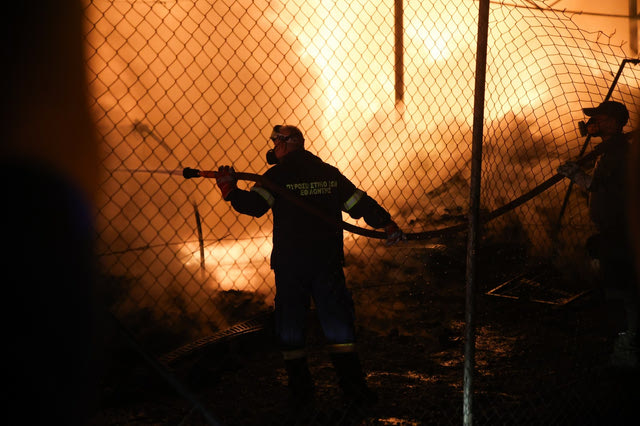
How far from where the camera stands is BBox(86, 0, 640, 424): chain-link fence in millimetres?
5086

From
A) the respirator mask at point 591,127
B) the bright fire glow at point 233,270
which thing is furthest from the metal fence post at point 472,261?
the bright fire glow at point 233,270

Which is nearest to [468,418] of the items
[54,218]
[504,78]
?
[54,218]

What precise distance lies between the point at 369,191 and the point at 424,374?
6.41 metres

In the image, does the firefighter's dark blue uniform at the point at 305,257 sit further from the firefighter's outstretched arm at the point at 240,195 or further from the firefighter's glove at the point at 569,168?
the firefighter's glove at the point at 569,168

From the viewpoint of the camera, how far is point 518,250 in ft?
25.3

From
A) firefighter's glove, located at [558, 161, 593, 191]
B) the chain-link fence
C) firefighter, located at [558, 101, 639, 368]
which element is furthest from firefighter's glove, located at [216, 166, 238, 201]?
firefighter, located at [558, 101, 639, 368]

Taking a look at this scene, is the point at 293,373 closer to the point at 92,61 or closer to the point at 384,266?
the point at 384,266

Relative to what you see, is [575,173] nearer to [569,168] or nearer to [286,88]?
[569,168]

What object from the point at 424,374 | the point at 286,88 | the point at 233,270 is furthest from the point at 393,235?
the point at 286,88

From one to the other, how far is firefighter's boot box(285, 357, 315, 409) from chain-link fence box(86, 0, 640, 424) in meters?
0.47

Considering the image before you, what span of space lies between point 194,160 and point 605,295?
22.3 feet

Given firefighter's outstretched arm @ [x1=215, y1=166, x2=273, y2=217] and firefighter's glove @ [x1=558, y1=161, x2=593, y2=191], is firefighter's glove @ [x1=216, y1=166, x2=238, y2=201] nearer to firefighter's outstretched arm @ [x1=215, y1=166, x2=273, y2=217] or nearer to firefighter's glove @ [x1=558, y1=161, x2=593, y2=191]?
firefighter's outstretched arm @ [x1=215, y1=166, x2=273, y2=217]

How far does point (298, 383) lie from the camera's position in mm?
3664

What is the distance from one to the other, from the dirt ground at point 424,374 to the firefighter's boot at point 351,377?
9 cm
